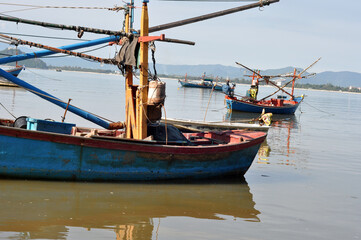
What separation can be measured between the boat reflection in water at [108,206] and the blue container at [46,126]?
1557 millimetres

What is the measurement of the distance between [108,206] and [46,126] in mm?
3321

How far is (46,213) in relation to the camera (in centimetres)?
904

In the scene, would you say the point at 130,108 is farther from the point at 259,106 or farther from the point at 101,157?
the point at 259,106

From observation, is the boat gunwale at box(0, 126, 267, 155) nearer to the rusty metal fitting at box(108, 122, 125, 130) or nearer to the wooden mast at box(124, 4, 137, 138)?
the wooden mast at box(124, 4, 137, 138)

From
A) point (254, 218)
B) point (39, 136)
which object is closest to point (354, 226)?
point (254, 218)

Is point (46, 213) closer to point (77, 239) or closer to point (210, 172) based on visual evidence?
point (77, 239)

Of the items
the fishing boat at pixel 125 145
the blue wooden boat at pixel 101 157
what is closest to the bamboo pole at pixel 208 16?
the fishing boat at pixel 125 145

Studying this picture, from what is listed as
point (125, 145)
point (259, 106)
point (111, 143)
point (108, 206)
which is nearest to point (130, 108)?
point (125, 145)

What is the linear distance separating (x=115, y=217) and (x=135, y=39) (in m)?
5.02

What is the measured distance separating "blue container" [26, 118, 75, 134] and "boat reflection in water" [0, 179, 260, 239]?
1557 mm

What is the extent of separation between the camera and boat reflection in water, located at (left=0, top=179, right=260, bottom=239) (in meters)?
8.34

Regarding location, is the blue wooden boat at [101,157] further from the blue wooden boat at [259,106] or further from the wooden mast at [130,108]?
the blue wooden boat at [259,106]

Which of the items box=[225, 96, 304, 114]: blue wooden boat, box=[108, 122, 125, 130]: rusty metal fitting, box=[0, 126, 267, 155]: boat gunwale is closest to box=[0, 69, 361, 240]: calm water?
box=[0, 126, 267, 155]: boat gunwale

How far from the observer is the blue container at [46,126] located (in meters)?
11.5
